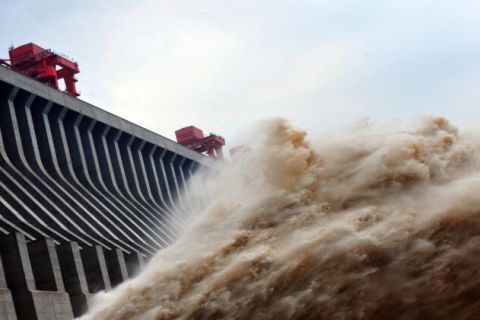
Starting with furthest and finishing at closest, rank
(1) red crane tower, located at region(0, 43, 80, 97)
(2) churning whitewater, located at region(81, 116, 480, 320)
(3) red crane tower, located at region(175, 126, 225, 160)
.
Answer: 1. (3) red crane tower, located at region(175, 126, 225, 160)
2. (1) red crane tower, located at region(0, 43, 80, 97)
3. (2) churning whitewater, located at region(81, 116, 480, 320)

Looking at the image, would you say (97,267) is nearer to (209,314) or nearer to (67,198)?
(67,198)

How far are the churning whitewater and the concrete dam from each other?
5969 mm

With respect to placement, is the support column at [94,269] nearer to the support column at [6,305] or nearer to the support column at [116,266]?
the support column at [116,266]

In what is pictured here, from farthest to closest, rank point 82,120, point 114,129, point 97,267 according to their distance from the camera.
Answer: point 114,129 → point 82,120 → point 97,267

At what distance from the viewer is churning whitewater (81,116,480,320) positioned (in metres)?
24.5

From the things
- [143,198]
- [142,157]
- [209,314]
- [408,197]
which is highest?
[142,157]

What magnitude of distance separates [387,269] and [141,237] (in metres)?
34.8

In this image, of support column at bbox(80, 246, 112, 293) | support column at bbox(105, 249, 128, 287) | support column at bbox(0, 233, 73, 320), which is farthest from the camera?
support column at bbox(105, 249, 128, 287)

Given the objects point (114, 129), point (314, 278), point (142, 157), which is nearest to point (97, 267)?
point (314, 278)

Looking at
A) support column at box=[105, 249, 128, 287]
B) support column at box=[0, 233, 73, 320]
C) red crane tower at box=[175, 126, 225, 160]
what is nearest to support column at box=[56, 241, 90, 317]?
support column at box=[0, 233, 73, 320]

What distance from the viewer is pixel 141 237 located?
187 feet

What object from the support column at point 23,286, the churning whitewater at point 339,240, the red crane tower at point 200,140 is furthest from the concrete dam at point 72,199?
the red crane tower at point 200,140

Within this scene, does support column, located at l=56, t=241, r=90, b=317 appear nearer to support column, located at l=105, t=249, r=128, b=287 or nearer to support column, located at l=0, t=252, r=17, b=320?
support column, located at l=105, t=249, r=128, b=287

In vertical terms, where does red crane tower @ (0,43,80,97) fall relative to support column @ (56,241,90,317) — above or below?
above
